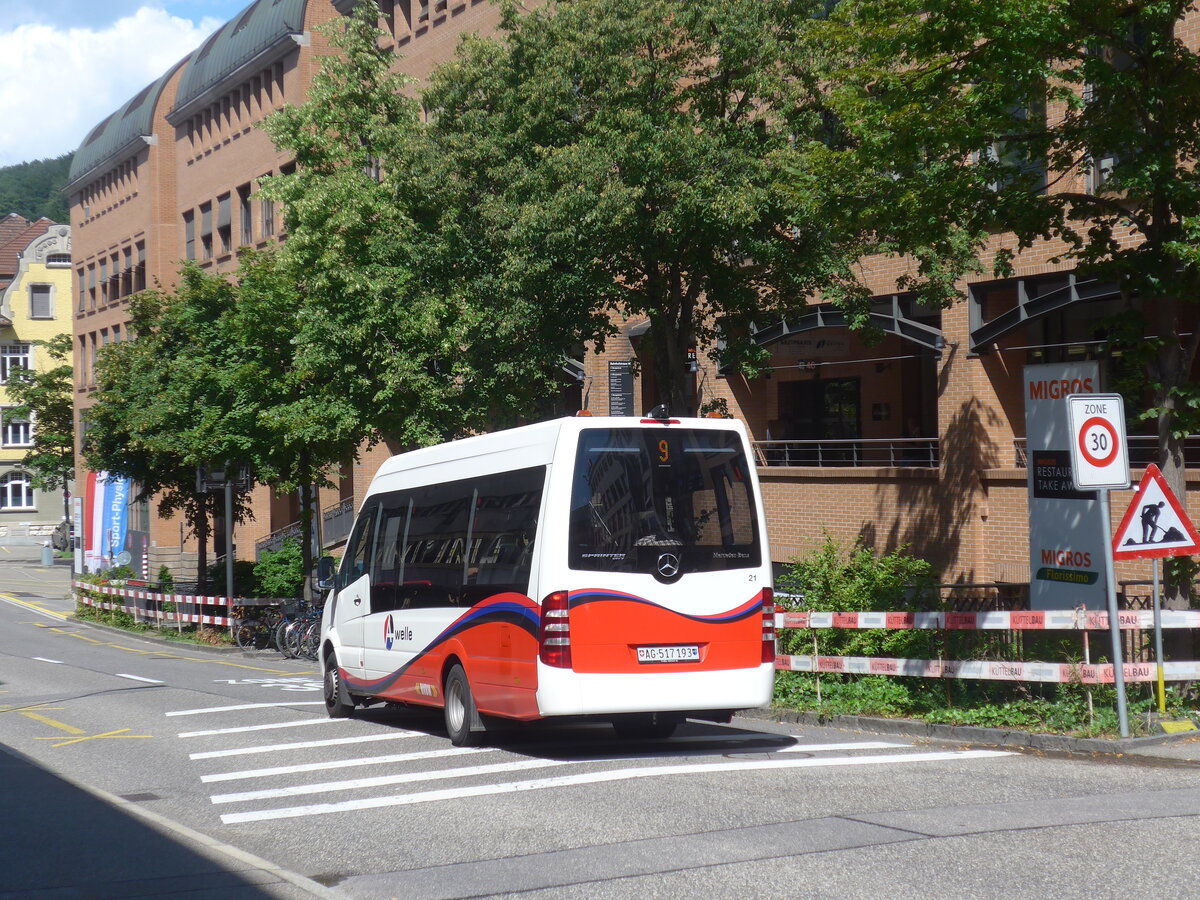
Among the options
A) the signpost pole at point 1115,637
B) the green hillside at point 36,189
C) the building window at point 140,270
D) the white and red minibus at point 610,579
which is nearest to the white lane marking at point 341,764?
the white and red minibus at point 610,579

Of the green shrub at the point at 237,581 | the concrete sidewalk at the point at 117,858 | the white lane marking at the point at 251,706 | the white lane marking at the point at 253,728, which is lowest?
the white lane marking at the point at 251,706

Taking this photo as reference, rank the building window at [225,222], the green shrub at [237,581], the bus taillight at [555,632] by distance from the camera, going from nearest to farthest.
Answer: the bus taillight at [555,632]
the green shrub at [237,581]
the building window at [225,222]

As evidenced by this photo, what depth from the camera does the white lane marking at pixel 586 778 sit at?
969cm

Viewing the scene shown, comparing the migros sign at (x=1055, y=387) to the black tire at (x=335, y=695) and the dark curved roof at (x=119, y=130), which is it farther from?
the dark curved roof at (x=119, y=130)

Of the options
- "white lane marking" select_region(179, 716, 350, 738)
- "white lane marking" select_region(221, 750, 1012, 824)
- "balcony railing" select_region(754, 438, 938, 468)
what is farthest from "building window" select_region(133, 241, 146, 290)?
"white lane marking" select_region(221, 750, 1012, 824)

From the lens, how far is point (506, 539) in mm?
12172

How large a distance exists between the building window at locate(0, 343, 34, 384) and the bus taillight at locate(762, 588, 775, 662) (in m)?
87.1

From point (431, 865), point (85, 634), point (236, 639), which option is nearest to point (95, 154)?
point (85, 634)

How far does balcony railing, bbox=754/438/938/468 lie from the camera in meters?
27.4

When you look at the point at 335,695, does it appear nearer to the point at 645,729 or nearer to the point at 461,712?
the point at 461,712

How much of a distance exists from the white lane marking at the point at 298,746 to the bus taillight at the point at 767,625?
3.91m

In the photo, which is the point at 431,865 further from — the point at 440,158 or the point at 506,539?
the point at 440,158

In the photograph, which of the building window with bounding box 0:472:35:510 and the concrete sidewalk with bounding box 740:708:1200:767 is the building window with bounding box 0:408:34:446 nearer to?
the building window with bounding box 0:472:35:510

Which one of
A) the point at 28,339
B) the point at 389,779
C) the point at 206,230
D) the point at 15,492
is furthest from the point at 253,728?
the point at 28,339
